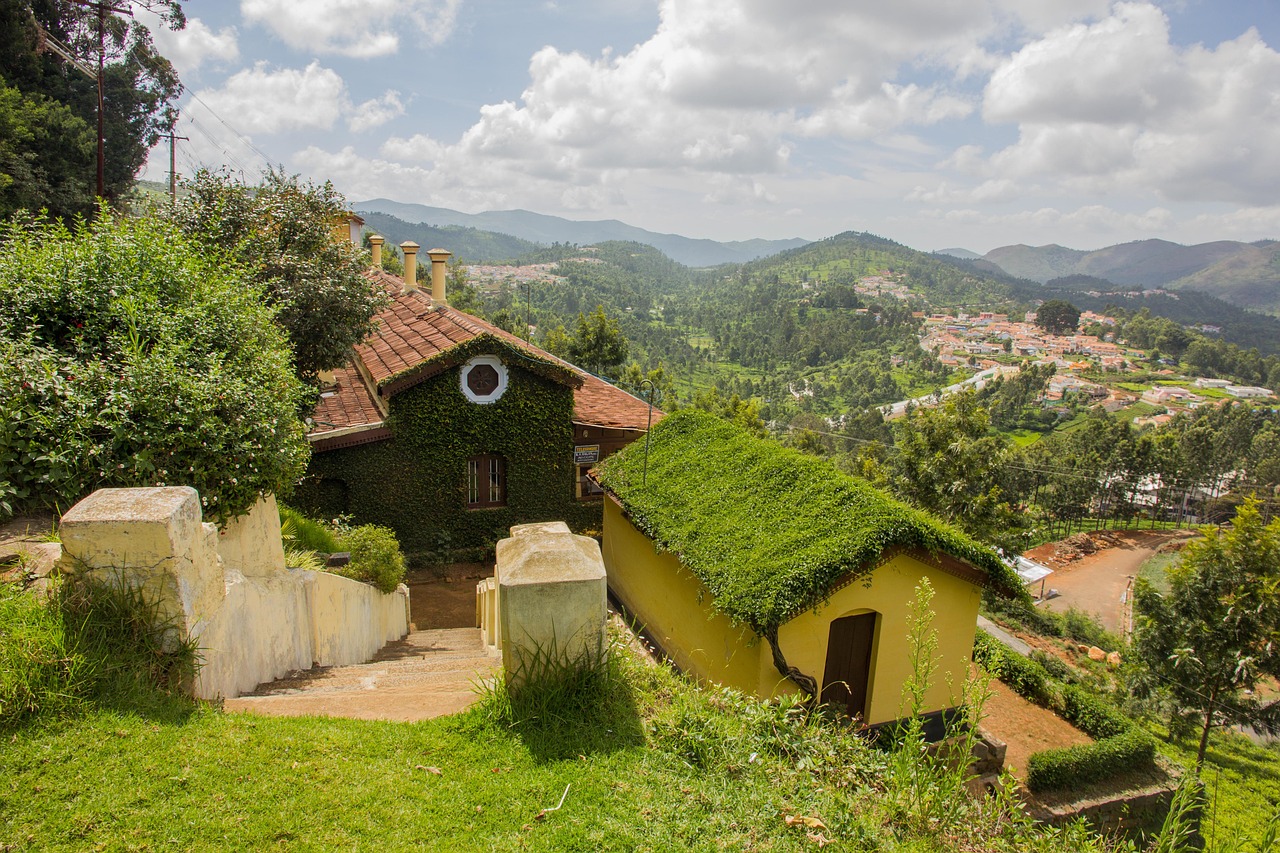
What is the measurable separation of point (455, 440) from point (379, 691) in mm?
10932

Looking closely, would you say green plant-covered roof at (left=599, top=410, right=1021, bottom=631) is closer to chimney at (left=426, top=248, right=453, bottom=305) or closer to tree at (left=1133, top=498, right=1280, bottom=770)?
tree at (left=1133, top=498, right=1280, bottom=770)

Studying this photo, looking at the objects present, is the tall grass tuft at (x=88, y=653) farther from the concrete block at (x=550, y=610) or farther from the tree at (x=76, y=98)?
the tree at (x=76, y=98)

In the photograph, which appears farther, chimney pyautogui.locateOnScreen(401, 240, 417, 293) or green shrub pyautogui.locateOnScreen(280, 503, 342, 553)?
chimney pyautogui.locateOnScreen(401, 240, 417, 293)

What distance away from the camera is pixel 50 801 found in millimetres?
2994

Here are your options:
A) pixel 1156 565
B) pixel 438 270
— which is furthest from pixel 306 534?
pixel 1156 565

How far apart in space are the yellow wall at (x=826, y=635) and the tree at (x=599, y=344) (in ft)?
77.6

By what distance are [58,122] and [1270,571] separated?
39.4m

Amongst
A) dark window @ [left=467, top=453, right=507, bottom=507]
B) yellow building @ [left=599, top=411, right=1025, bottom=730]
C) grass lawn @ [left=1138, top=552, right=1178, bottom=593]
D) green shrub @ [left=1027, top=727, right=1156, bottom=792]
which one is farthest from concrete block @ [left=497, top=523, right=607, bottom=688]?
grass lawn @ [left=1138, top=552, right=1178, bottom=593]

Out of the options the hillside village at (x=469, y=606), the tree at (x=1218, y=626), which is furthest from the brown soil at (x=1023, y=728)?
the tree at (x=1218, y=626)

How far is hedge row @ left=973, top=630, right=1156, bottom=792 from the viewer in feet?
36.2

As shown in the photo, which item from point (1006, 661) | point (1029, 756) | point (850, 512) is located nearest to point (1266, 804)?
point (1006, 661)

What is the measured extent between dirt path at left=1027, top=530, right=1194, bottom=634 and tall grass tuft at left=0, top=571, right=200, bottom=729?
46.0 metres

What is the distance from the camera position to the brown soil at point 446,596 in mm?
12969

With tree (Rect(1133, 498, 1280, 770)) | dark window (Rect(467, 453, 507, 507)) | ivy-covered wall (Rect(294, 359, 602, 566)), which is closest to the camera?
tree (Rect(1133, 498, 1280, 770))
